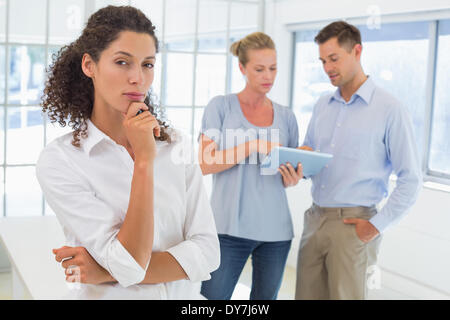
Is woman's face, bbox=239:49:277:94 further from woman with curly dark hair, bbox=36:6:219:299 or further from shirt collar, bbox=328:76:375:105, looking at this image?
woman with curly dark hair, bbox=36:6:219:299

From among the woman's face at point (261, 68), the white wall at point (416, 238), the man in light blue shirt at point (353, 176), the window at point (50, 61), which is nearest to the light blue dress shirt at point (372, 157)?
the man in light blue shirt at point (353, 176)

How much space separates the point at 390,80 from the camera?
3.75m

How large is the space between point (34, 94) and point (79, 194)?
9.10 feet

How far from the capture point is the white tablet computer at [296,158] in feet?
7.22

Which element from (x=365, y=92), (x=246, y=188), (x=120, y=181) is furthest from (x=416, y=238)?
(x=120, y=181)

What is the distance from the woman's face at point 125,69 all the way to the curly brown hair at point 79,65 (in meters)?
0.02

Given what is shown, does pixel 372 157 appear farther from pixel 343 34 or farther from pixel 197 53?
pixel 197 53

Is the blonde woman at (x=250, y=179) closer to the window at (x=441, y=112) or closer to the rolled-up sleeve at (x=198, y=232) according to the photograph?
the rolled-up sleeve at (x=198, y=232)

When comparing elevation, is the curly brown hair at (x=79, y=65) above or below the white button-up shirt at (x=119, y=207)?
above

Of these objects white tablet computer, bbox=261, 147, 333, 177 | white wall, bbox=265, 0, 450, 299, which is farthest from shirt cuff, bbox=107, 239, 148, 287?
white wall, bbox=265, 0, 450, 299

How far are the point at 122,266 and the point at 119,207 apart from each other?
0.47 ft

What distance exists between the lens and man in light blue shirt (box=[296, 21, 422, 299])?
2.32 m

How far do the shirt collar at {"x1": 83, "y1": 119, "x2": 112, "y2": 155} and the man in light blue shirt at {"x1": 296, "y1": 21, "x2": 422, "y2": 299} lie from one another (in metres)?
1.34
